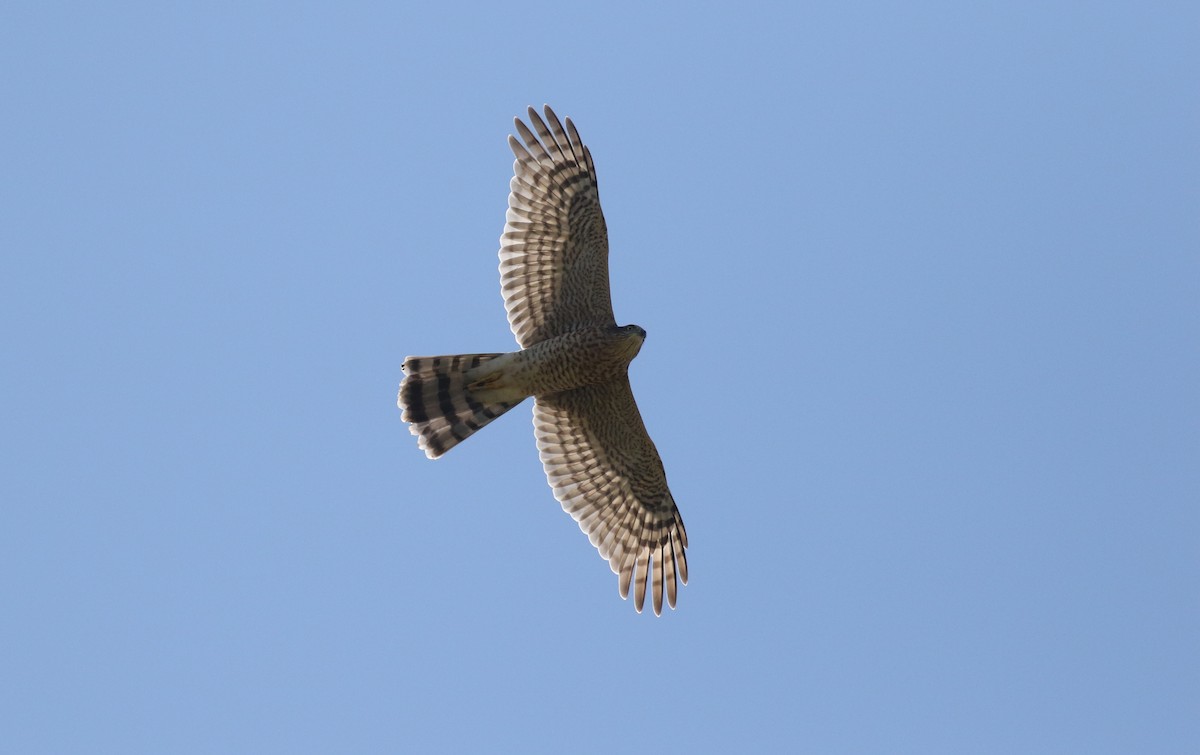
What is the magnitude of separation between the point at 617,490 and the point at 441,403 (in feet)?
6.73

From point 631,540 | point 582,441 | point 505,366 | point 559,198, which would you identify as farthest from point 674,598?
point 559,198

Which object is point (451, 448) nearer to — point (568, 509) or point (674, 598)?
point (568, 509)

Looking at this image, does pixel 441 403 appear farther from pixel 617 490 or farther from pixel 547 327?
pixel 617 490

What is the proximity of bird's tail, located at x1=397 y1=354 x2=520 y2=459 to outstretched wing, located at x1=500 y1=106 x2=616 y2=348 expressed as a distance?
0.68 metres

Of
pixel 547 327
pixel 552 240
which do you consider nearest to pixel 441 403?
pixel 547 327

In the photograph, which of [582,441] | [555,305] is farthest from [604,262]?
[582,441]

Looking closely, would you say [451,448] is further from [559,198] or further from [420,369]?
[559,198]

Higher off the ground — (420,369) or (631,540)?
(420,369)

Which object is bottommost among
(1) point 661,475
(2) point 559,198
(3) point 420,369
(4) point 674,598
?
(4) point 674,598

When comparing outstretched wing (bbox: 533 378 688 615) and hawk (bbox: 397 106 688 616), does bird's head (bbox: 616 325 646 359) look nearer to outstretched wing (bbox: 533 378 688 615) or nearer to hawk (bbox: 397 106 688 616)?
hawk (bbox: 397 106 688 616)

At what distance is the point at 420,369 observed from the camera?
16.0 m

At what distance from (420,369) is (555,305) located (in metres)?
1.42

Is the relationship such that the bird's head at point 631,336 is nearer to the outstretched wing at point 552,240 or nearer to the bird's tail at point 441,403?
the outstretched wing at point 552,240

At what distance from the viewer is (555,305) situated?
53.1 ft
